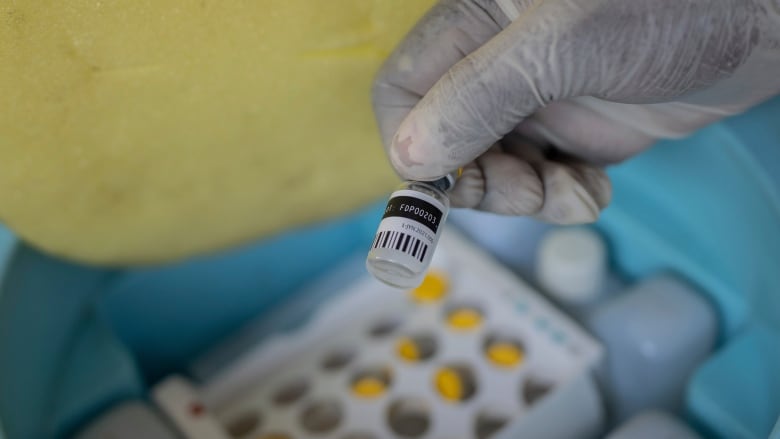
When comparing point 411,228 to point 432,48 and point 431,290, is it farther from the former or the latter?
point 431,290

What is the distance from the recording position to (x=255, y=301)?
3.11ft

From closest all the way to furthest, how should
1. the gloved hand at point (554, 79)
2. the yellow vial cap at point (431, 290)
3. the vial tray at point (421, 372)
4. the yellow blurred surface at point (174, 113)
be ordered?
the gloved hand at point (554, 79), the yellow blurred surface at point (174, 113), the vial tray at point (421, 372), the yellow vial cap at point (431, 290)

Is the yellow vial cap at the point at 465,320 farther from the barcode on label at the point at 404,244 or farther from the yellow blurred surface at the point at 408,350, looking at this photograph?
the barcode on label at the point at 404,244

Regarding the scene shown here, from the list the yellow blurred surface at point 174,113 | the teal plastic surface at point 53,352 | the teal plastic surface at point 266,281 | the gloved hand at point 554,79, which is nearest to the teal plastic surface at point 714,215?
the teal plastic surface at point 266,281

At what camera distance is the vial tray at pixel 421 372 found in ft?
2.46

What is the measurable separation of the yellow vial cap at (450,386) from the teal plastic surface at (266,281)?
0.24m

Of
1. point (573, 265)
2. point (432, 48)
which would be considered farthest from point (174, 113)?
point (573, 265)

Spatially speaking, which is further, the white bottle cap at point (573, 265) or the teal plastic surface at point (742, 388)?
the white bottle cap at point (573, 265)

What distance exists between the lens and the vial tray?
75 centimetres

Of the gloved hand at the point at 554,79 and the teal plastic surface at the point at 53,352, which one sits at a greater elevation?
the gloved hand at the point at 554,79

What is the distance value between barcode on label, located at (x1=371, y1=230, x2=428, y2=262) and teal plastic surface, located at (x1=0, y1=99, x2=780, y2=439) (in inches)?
14.1

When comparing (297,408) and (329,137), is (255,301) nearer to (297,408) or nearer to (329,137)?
(297,408)

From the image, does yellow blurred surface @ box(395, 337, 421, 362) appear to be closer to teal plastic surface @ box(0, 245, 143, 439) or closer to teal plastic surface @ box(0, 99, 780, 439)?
teal plastic surface @ box(0, 99, 780, 439)

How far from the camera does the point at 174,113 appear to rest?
2.11 ft
